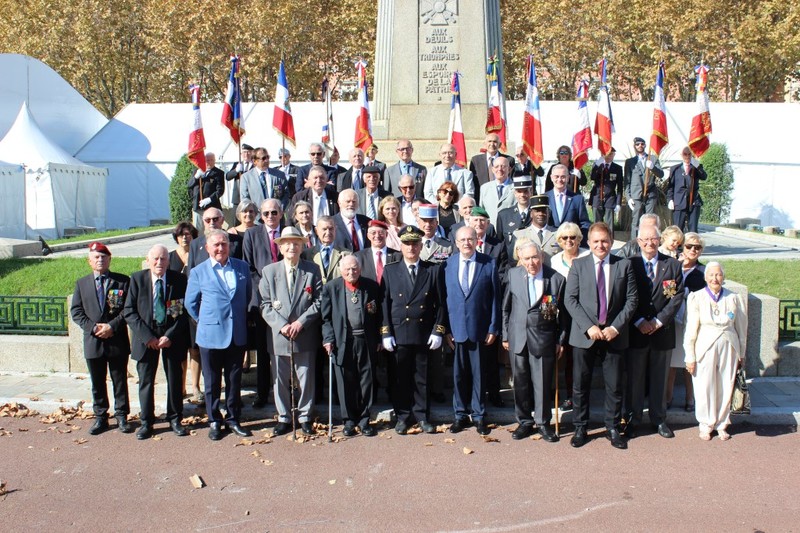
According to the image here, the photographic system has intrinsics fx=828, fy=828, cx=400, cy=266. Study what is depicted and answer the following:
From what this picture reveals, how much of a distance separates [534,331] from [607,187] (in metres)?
7.29

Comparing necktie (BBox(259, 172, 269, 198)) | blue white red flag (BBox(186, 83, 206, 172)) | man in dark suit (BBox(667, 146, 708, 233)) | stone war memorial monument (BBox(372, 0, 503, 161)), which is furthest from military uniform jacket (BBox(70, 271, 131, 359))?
man in dark suit (BBox(667, 146, 708, 233))

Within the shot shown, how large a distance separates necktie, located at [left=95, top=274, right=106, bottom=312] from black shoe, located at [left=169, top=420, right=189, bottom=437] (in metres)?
1.16

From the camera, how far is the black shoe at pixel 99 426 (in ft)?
23.3

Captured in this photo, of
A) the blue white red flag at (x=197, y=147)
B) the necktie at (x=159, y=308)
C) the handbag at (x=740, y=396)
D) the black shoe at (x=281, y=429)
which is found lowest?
the black shoe at (x=281, y=429)

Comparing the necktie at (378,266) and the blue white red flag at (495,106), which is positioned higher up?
the blue white red flag at (495,106)

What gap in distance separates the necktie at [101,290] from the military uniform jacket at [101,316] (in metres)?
0.02

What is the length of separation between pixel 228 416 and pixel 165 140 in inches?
810

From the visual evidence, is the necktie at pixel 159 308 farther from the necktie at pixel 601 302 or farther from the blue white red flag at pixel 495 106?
the blue white red flag at pixel 495 106

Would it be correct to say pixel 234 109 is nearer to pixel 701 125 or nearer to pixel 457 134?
pixel 457 134

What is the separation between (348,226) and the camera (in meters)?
8.34

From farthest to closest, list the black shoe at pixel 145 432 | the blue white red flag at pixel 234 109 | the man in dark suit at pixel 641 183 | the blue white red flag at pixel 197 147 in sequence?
the man in dark suit at pixel 641 183 < the blue white red flag at pixel 234 109 < the blue white red flag at pixel 197 147 < the black shoe at pixel 145 432

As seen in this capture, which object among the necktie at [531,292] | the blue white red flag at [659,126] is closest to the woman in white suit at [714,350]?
the necktie at [531,292]

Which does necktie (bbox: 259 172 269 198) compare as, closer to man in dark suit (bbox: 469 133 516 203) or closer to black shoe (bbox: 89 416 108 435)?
man in dark suit (bbox: 469 133 516 203)

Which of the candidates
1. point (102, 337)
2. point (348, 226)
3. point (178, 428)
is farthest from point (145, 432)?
point (348, 226)
